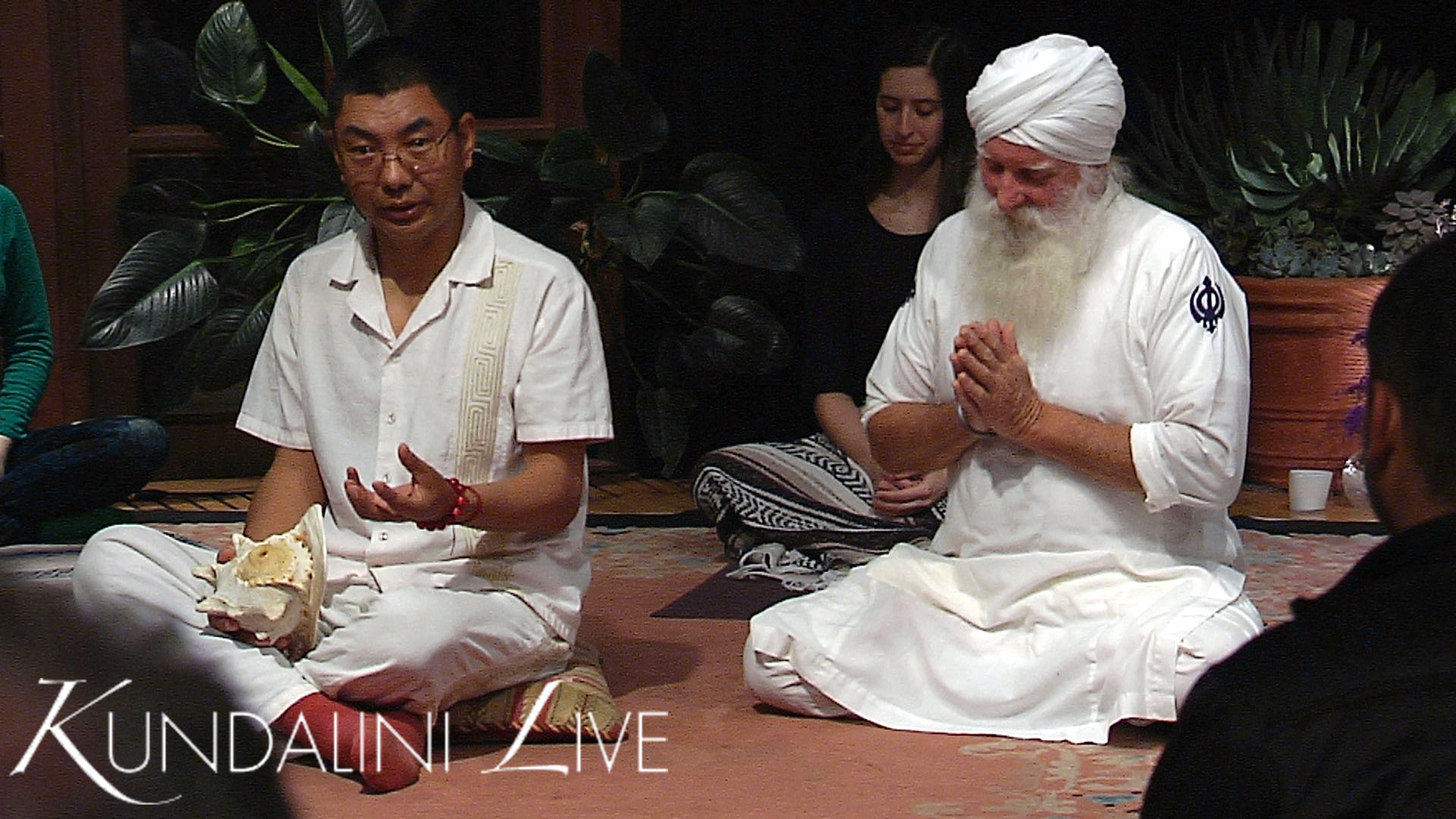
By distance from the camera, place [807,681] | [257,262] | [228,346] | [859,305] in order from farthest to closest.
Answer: [257,262] < [228,346] < [859,305] < [807,681]

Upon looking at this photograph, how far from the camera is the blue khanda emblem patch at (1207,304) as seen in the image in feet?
10.6

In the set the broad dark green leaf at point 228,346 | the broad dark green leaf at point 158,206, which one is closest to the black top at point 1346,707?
the broad dark green leaf at point 228,346

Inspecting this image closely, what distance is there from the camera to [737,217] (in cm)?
542

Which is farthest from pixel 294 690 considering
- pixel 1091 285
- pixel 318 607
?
pixel 1091 285

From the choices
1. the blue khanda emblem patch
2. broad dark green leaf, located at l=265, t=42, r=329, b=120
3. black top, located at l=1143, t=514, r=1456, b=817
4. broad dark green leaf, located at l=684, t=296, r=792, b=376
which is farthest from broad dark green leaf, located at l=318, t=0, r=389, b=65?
black top, located at l=1143, t=514, r=1456, b=817

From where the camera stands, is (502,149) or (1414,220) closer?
(502,149)

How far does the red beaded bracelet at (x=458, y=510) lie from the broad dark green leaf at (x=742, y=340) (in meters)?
2.49

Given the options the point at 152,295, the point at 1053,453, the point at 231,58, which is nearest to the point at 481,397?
the point at 1053,453

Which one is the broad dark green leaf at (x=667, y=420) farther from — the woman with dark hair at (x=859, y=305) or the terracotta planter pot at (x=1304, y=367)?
the terracotta planter pot at (x=1304, y=367)

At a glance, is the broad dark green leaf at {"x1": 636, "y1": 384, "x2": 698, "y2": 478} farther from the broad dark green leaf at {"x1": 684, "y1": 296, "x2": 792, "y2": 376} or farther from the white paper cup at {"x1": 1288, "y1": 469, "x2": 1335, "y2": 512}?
the white paper cup at {"x1": 1288, "y1": 469, "x2": 1335, "y2": 512}

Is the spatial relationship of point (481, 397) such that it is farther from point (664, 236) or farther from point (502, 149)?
point (502, 149)

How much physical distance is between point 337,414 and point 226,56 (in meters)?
2.54

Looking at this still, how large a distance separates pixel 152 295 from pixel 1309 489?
3.15 meters

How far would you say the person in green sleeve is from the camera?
405cm
